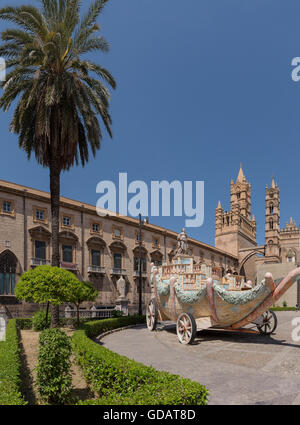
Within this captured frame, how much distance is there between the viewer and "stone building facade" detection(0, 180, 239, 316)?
27344 millimetres

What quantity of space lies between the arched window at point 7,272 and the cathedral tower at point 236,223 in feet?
173

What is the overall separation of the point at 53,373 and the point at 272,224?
75225 millimetres

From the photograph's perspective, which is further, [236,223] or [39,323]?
[236,223]

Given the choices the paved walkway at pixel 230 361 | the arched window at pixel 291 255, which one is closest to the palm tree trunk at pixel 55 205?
the paved walkway at pixel 230 361

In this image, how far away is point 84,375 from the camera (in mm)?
8016

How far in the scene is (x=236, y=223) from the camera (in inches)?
2849

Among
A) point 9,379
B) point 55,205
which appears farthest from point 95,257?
point 9,379

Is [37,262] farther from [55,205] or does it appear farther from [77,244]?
[55,205]

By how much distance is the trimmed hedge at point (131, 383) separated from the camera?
4.80 metres

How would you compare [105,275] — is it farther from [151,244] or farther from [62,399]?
[62,399]

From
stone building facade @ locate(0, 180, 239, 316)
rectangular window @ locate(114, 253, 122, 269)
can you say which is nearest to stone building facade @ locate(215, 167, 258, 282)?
stone building facade @ locate(0, 180, 239, 316)

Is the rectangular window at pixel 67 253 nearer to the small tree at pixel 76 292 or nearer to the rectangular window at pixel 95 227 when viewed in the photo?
the rectangular window at pixel 95 227

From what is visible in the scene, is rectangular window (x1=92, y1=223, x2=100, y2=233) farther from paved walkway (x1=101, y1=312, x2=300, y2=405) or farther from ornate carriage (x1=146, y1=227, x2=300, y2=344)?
paved walkway (x1=101, y1=312, x2=300, y2=405)
